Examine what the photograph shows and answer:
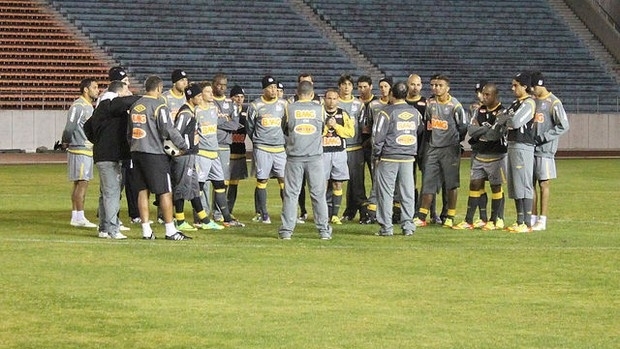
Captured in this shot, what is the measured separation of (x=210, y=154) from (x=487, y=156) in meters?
3.87

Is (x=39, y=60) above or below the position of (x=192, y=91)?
above

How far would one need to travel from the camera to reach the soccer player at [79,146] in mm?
18898

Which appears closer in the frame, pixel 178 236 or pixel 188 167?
pixel 178 236

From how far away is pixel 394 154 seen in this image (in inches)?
699

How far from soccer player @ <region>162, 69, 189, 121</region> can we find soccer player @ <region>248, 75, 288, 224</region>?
111cm

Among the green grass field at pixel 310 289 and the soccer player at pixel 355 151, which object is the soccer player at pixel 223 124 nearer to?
the green grass field at pixel 310 289

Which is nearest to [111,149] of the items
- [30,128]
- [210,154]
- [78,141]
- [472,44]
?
[78,141]

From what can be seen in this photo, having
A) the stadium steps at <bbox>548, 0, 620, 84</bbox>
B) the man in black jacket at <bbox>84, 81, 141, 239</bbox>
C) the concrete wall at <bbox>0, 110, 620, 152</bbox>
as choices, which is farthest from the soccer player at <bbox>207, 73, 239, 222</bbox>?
the stadium steps at <bbox>548, 0, 620, 84</bbox>

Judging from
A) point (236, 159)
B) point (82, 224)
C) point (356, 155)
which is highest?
point (356, 155)

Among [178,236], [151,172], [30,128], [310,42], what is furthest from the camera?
[310,42]

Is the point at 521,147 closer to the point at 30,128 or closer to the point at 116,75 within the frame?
the point at 116,75

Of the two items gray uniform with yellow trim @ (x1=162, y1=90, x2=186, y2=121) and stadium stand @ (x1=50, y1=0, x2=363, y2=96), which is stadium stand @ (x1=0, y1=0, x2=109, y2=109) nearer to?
stadium stand @ (x1=50, y1=0, x2=363, y2=96)

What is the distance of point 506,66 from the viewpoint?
157 feet

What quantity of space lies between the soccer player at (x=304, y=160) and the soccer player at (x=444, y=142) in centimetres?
253
